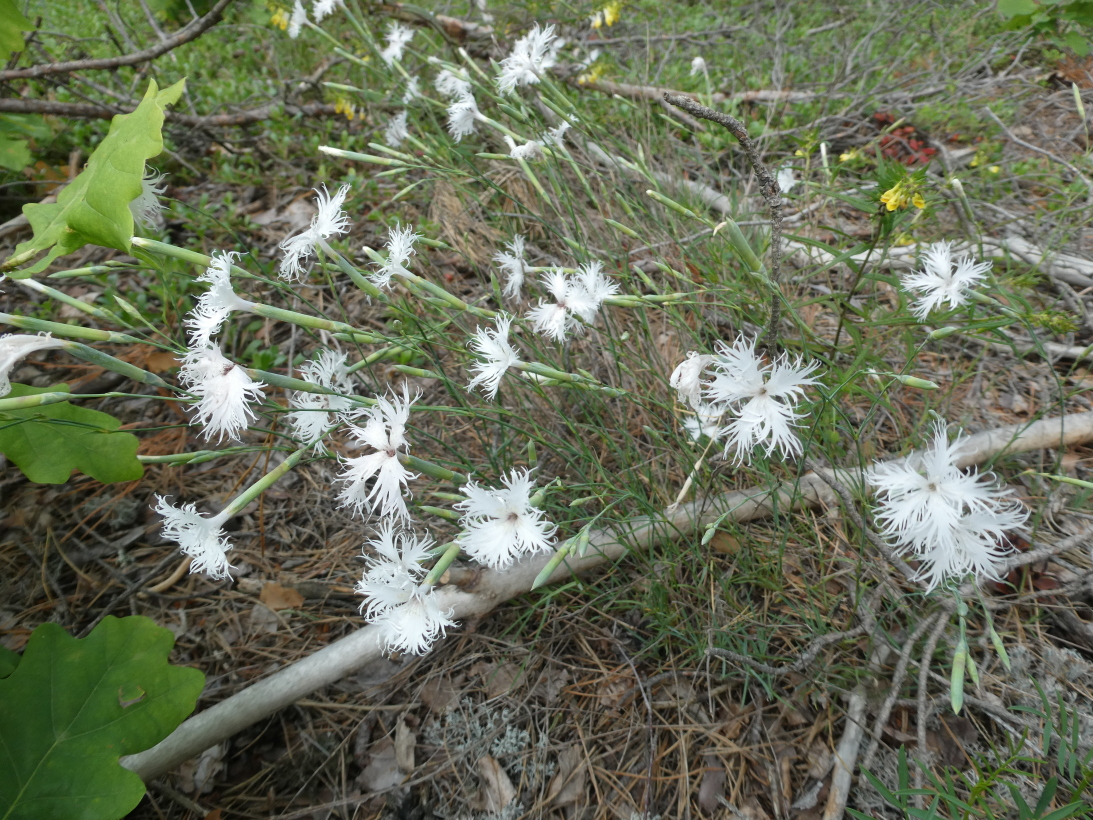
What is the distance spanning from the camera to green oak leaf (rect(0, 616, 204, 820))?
43.6 inches

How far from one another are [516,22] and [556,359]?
221 centimetres

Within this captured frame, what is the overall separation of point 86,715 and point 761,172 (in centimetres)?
165

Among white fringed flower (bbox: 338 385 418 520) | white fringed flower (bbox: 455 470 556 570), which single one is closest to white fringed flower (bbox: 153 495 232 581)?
white fringed flower (bbox: 338 385 418 520)

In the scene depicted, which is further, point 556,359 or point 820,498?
point 556,359

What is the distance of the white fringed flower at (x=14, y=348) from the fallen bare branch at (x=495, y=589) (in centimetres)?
78

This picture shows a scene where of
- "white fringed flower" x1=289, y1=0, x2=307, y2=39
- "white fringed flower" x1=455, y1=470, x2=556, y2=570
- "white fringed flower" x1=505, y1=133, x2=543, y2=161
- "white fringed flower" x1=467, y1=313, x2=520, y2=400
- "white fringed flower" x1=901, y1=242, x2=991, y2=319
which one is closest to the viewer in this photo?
"white fringed flower" x1=455, y1=470, x2=556, y2=570

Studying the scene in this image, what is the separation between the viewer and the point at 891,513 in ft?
3.25

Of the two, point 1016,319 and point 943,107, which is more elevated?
point 1016,319

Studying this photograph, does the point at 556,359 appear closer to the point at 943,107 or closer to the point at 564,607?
the point at 564,607

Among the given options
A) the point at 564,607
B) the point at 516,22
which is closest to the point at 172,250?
the point at 564,607

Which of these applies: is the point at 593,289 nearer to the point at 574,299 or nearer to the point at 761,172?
the point at 574,299

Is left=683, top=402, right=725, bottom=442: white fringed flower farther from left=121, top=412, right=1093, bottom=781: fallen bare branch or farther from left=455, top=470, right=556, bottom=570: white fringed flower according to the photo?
left=455, top=470, right=556, bottom=570: white fringed flower

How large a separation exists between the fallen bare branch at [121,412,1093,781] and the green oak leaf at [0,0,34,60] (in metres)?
1.80

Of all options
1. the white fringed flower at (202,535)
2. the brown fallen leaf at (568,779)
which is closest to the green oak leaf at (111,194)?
the white fringed flower at (202,535)
